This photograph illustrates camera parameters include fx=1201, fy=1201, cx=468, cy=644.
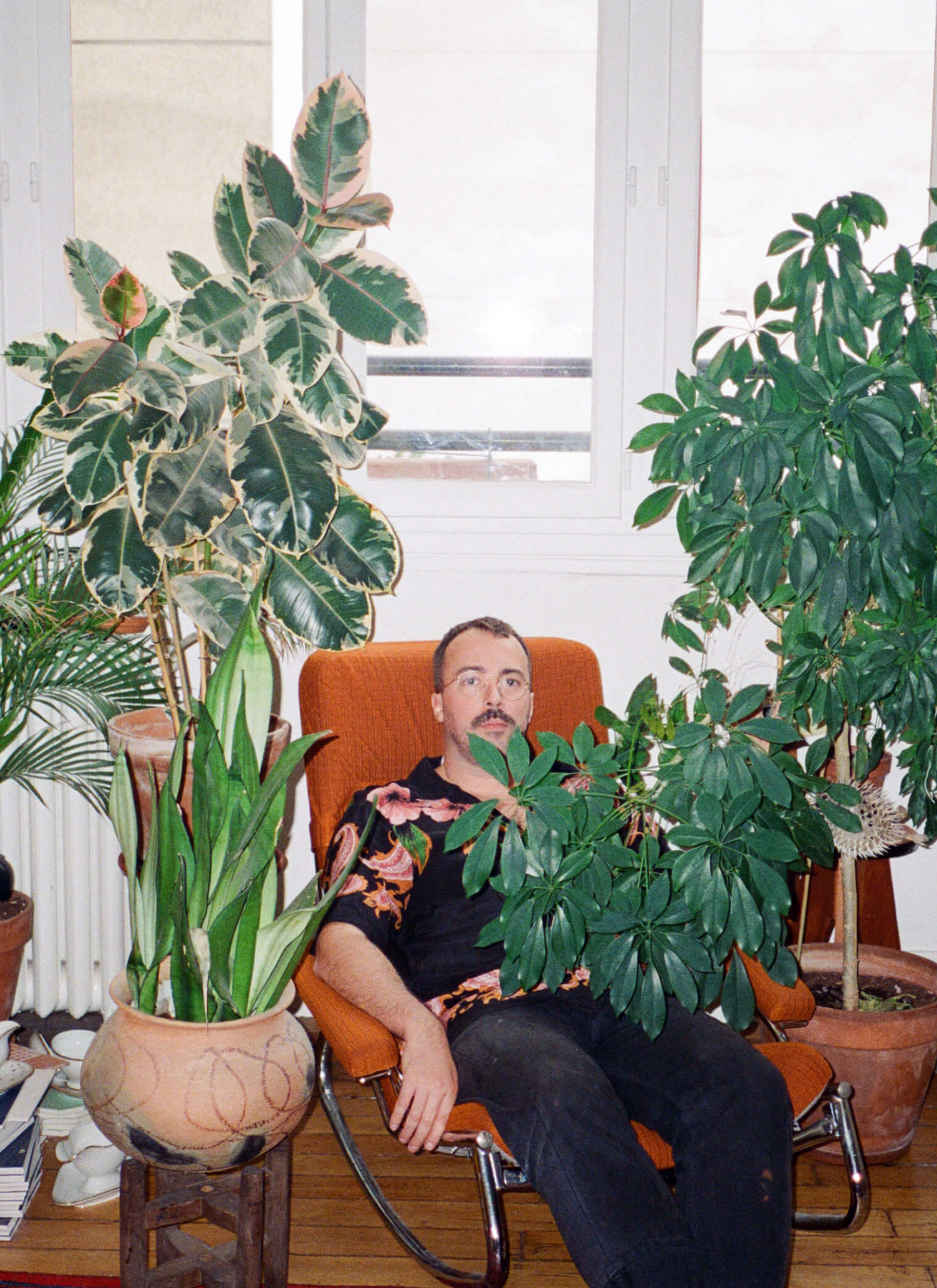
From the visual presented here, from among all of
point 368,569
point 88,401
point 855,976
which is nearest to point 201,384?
point 88,401

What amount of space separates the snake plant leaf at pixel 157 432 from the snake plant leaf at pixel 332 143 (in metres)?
0.44

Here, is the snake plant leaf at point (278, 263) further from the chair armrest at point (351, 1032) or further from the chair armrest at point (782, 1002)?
the chair armrest at point (782, 1002)

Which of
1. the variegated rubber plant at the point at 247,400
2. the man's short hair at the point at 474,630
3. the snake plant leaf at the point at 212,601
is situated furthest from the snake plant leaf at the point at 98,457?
the man's short hair at the point at 474,630

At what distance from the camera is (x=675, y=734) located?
1599 millimetres

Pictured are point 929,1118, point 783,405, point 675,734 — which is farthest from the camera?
point 929,1118

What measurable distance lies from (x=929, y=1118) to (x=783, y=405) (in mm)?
1582

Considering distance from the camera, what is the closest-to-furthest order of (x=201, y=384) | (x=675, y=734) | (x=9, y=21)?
1. (x=675, y=734)
2. (x=201, y=384)
3. (x=9, y=21)

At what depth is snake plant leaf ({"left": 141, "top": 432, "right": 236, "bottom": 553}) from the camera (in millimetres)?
1997

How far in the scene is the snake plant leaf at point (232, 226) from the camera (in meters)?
2.04

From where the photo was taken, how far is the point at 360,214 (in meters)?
2.02

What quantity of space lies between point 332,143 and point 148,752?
1.06 meters

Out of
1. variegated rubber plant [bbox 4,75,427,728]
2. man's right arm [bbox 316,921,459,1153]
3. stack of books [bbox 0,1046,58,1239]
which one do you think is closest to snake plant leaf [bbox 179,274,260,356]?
variegated rubber plant [bbox 4,75,427,728]

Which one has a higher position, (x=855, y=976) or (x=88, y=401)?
(x=88, y=401)

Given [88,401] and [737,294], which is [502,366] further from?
[88,401]
